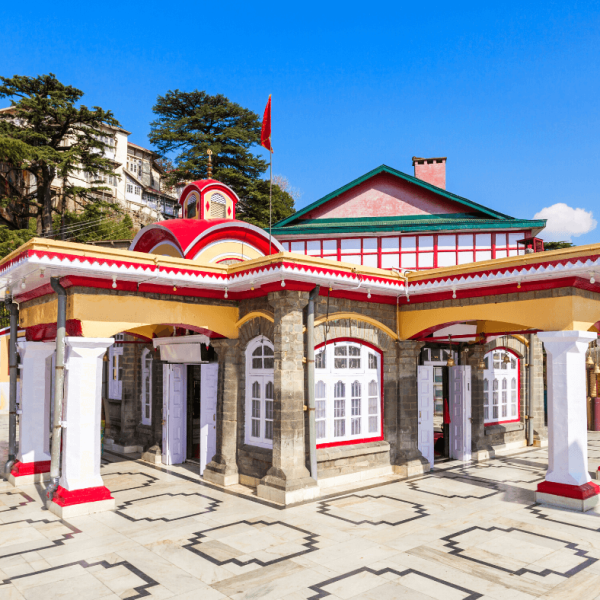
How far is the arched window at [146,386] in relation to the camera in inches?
542

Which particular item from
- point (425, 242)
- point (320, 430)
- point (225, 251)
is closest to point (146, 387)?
point (225, 251)

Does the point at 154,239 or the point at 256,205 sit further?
the point at 256,205

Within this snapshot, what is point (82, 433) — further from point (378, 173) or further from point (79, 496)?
point (378, 173)

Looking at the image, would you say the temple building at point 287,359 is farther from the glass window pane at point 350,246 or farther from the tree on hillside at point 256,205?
the tree on hillside at point 256,205

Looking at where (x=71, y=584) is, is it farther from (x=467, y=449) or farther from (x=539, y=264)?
(x=467, y=449)

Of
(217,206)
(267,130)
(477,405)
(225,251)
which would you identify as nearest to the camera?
(267,130)

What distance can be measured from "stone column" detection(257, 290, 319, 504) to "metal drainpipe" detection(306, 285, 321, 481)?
5.2 inches

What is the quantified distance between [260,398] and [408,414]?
333cm

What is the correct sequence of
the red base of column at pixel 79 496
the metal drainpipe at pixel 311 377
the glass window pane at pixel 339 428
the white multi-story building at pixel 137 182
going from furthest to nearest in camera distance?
the white multi-story building at pixel 137 182 → the glass window pane at pixel 339 428 → the metal drainpipe at pixel 311 377 → the red base of column at pixel 79 496

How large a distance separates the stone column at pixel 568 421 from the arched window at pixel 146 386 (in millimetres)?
9365

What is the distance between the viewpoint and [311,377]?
32.2 ft

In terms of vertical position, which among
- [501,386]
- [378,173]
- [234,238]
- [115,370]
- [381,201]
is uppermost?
[378,173]

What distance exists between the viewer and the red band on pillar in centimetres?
873

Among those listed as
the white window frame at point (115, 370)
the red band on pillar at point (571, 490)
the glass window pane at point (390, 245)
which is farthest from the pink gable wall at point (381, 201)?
the red band on pillar at point (571, 490)
